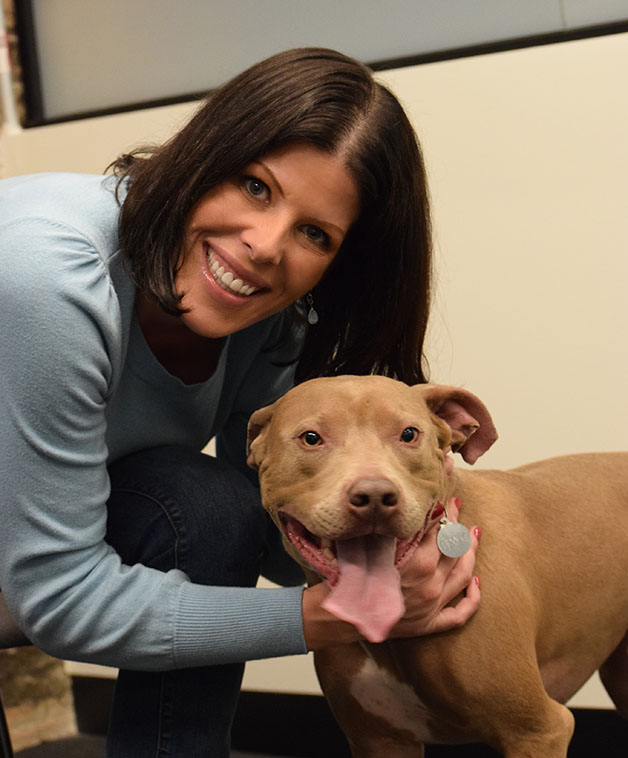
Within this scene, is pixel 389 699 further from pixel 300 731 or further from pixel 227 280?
pixel 300 731

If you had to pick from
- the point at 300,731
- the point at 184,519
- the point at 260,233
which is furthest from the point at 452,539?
the point at 300,731

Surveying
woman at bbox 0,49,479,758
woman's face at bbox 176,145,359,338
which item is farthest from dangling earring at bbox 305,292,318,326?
woman's face at bbox 176,145,359,338

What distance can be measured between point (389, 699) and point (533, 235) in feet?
3.90

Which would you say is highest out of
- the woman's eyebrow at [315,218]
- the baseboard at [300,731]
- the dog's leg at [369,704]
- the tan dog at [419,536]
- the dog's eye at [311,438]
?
the woman's eyebrow at [315,218]

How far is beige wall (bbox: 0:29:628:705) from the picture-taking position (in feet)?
7.34

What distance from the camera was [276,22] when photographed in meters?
2.63

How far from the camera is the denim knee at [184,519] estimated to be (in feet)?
5.37

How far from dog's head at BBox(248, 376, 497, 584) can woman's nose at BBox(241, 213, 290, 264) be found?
0.71 feet

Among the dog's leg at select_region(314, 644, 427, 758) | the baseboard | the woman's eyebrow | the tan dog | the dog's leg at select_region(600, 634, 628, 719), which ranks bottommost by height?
the baseboard

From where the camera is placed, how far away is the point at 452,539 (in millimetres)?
1484

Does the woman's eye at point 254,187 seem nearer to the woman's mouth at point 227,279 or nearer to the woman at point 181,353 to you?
the woman at point 181,353

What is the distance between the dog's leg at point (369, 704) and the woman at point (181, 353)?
0.51ft

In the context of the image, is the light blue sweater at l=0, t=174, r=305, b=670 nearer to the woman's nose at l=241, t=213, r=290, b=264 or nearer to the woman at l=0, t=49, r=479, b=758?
the woman at l=0, t=49, r=479, b=758

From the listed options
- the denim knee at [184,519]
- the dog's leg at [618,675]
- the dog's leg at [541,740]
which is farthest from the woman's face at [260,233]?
the dog's leg at [618,675]
